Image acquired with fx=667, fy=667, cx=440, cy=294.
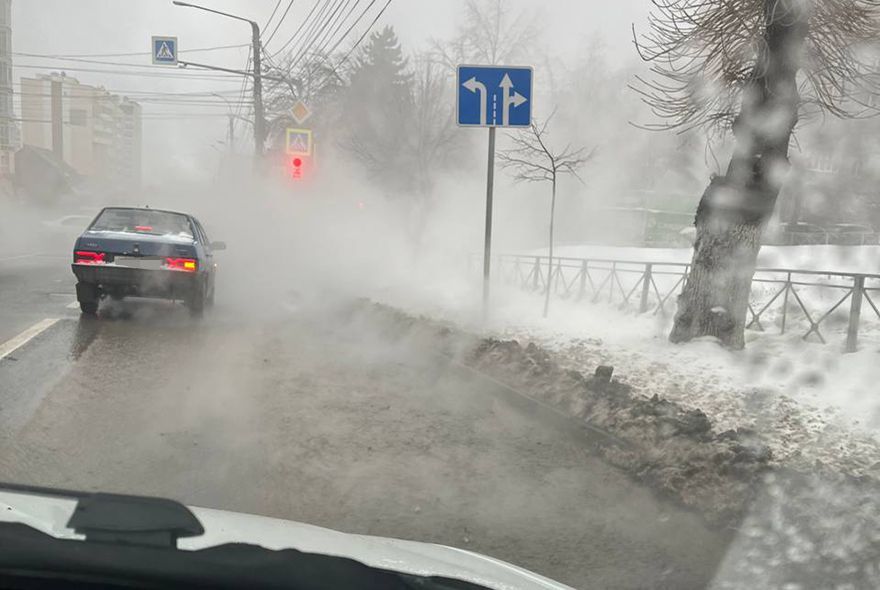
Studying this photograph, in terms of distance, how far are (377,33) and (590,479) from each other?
1392 inches

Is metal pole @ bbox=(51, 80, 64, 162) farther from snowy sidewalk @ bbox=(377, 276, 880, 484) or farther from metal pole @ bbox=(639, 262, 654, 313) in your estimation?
snowy sidewalk @ bbox=(377, 276, 880, 484)

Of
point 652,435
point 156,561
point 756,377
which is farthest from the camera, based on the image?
point 756,377

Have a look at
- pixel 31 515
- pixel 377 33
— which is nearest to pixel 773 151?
pixel 31 515

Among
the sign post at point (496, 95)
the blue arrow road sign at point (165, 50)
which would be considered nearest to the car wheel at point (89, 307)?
the sign post at point (496, 95)

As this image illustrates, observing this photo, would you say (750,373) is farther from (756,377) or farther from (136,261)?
(136,261)

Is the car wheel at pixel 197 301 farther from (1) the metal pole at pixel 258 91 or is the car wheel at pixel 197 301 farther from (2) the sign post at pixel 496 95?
(1) the metal pole at pixel 258 91

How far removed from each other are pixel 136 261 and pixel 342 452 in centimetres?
473

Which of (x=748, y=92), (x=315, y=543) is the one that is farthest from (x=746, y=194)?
(x=315, y=543)

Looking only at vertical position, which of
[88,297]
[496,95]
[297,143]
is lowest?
[88,297]

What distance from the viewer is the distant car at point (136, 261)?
295 inches

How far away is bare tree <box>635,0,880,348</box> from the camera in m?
5.91

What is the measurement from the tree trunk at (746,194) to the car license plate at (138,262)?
5.77 meters

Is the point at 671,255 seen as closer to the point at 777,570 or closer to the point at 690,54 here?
the point at 690,54

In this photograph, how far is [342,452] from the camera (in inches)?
159
